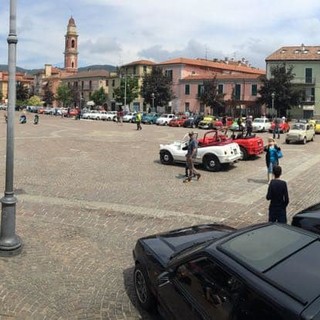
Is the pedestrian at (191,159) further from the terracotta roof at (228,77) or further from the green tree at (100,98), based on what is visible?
the green tree at (100,98)

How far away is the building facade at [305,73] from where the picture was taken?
222 ft

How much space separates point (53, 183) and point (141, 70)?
84.9 metres

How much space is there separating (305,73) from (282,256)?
2799 inches

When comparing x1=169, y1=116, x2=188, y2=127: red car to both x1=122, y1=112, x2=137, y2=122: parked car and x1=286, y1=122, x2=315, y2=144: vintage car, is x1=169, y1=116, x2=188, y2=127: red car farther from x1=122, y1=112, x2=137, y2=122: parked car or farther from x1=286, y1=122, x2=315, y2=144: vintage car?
x1=286, y1=122, x2=315, y2=144: vintage car

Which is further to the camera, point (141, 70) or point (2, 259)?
point (141, 70)

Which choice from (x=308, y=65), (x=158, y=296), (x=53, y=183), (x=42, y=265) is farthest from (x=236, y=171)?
(x=308, y=65)

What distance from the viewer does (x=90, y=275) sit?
271 inches

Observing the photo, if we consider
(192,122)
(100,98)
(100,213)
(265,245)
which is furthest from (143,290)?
(100,98)

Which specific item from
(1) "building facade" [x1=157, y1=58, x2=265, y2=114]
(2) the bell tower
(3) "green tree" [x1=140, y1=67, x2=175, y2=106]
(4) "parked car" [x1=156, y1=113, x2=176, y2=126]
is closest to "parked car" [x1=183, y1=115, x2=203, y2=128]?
(4) "parked car" [x1=156, y1=113, x2=176, y2=126]

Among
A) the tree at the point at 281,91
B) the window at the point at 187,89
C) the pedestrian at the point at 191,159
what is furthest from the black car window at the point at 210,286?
the window at the point at 187,89

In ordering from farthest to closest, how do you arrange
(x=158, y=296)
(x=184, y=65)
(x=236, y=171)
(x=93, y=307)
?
(x=184, y=65) < (x=236, y=171) < (x=93, y=307) < (x=158, y=296)

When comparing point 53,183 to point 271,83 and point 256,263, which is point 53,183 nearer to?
point 256,263

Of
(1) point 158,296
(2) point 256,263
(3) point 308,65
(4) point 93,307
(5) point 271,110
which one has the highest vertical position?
(3) point 308,65

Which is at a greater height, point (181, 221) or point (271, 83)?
point (271, 83)
